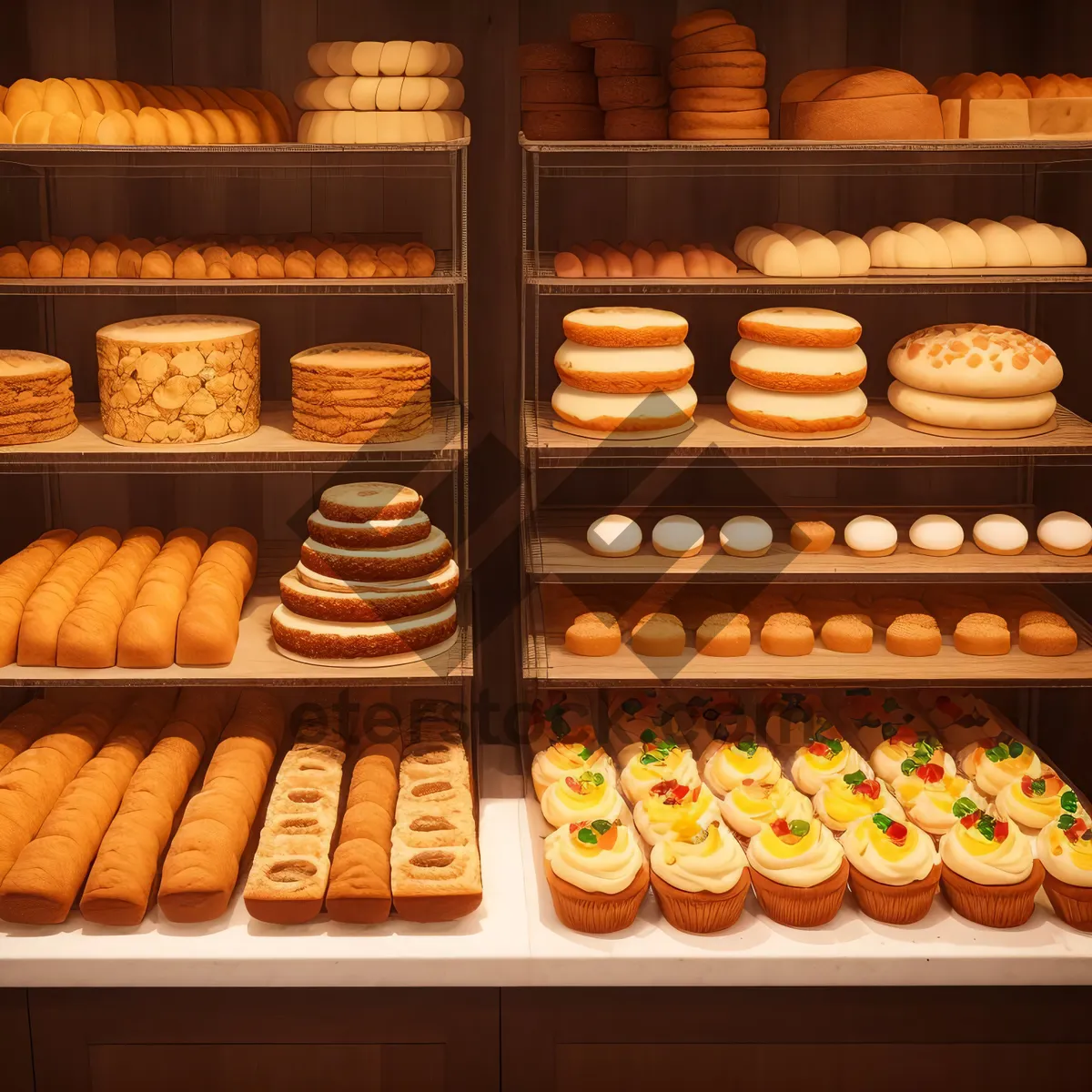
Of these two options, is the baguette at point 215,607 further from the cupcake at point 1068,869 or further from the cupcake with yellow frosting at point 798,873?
the cupcake at point 1068,869

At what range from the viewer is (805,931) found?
318 centimetres

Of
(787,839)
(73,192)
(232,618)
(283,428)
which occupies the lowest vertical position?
(787,839)

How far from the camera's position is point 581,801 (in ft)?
11.2

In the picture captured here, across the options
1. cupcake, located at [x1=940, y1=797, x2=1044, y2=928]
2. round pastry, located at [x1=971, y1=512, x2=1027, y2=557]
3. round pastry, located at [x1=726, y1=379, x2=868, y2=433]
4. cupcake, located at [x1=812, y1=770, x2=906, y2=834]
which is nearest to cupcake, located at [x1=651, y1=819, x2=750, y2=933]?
cupcake, located at [x1=812, y1=770, x2=906, y2=834]

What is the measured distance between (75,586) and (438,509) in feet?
3.86

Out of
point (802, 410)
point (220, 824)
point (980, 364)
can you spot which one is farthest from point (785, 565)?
point (220, 824)

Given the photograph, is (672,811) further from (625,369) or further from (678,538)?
(625,369)

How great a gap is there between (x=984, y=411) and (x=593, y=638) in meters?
1.22

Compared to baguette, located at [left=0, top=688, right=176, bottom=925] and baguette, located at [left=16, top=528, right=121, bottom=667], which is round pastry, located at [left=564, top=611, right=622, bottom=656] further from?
baguette, located at [left=16, top=528, right=121, bottom=667]

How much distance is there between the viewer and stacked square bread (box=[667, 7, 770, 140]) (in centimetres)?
345

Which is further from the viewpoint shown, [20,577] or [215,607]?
[20,577]
